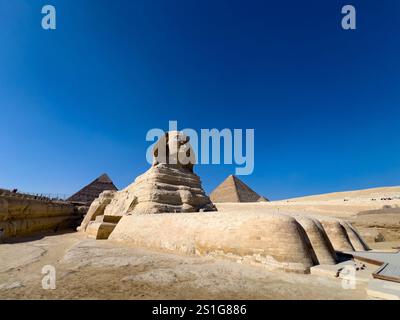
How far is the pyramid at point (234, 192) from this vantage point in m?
33.6

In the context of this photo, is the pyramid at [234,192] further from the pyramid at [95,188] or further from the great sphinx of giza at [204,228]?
the great sphinx of giza at [204,228]

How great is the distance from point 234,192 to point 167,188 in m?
22.5

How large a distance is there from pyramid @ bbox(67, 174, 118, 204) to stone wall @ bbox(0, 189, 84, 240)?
35.3 feet

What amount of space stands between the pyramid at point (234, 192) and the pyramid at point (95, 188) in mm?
15253

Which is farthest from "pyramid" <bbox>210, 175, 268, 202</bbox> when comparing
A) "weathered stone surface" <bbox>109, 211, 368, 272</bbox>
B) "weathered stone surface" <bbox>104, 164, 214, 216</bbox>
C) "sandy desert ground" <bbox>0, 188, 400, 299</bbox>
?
"sandy desert ground" <bbox>0, 188, 400, 299</bbox>

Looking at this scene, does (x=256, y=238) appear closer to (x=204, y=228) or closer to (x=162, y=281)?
(x=204, y=228)

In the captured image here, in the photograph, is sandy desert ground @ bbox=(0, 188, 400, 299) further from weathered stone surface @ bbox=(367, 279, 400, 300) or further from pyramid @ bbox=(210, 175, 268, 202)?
pyramid @ bbox=(210, 175, 268, 202)

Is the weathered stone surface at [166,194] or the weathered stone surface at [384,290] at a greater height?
the weathered stone surface at [166,194]

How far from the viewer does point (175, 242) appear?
771cm

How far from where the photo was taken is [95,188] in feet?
112

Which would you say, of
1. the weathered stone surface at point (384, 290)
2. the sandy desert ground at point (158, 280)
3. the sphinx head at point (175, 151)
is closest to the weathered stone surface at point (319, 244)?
the sandy desert ground at point (158, 280)
